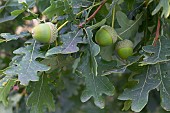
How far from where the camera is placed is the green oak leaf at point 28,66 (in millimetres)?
1304

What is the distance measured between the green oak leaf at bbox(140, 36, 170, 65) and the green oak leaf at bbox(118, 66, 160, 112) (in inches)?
2.5

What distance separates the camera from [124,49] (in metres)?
1.44

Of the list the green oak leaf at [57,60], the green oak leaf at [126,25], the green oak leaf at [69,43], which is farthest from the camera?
the green oak leaf at [126,25]

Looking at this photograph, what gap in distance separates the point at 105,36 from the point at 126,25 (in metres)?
0.24

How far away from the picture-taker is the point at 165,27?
160 centimetres

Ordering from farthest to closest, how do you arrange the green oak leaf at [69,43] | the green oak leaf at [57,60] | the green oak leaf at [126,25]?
the green oak leaf at [126,25] → the green oak leaf at [57,60] → the green oak leaf at [69,43]

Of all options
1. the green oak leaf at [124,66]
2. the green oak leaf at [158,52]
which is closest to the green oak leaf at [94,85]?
the green oak leaf at [124,66]

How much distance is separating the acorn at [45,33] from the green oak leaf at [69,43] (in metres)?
Result: 0.04

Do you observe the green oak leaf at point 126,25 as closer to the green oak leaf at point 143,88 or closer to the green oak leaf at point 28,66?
the green oak leaf at point 143,88

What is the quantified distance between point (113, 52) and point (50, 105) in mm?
348

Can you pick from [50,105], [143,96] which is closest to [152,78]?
[143,96]

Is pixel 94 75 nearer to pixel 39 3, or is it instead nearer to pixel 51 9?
pixel 51 9

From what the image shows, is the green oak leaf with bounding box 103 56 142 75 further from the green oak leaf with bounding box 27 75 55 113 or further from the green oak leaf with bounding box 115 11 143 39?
the green oak leaf with bounding box 27 75 55 113

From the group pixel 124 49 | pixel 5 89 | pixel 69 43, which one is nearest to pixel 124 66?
pixel 124 49
